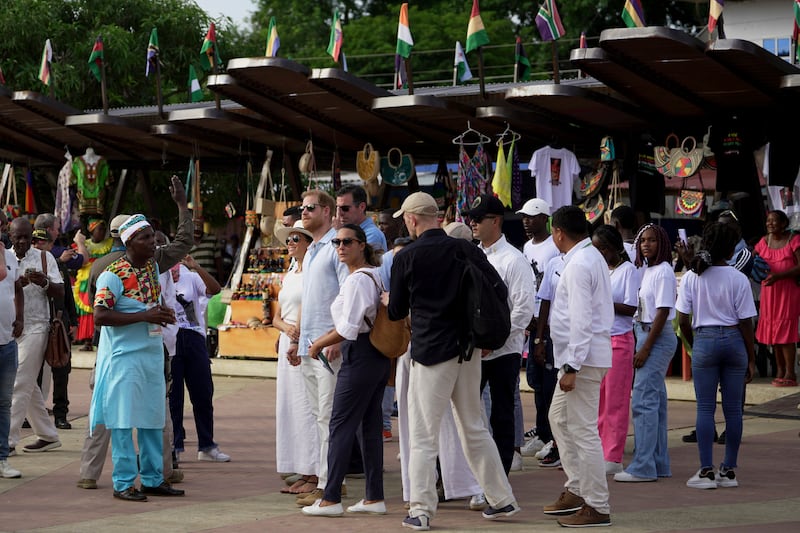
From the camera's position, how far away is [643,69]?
12.5 meters

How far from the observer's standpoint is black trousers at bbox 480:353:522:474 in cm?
811

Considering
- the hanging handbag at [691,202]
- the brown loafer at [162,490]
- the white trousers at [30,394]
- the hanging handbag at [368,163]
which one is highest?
the hanging handbag at [368,163]

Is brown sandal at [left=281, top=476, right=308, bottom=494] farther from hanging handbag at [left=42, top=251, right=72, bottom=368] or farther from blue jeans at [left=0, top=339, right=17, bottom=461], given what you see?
hanging handbag at [left=42, top=251, right=72, bottom=368]

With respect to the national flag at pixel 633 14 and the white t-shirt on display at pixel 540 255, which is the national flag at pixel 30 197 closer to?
the national flag at pixel 633 14

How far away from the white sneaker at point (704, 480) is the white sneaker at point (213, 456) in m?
3.69

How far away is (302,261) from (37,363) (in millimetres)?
3055

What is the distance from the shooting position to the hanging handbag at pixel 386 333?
748 cm

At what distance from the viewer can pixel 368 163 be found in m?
16.9

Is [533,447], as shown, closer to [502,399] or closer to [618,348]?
[618,348]

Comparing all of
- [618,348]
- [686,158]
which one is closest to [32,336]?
[618,348]

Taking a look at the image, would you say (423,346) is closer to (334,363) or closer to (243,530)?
(334,363)

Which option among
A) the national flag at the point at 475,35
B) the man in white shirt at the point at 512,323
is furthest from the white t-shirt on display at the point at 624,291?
the national flag at the point at 475,35

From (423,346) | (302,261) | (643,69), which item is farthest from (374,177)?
(423,346)

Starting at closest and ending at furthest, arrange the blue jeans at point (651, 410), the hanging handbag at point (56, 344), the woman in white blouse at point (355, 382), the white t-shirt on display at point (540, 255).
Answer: the woman in white blouse at point (355, 382) → the blue jeans at point (651, 410) → the white t-shirt on display at point (540, 255) → the hanging handbag at point (56, 344)
